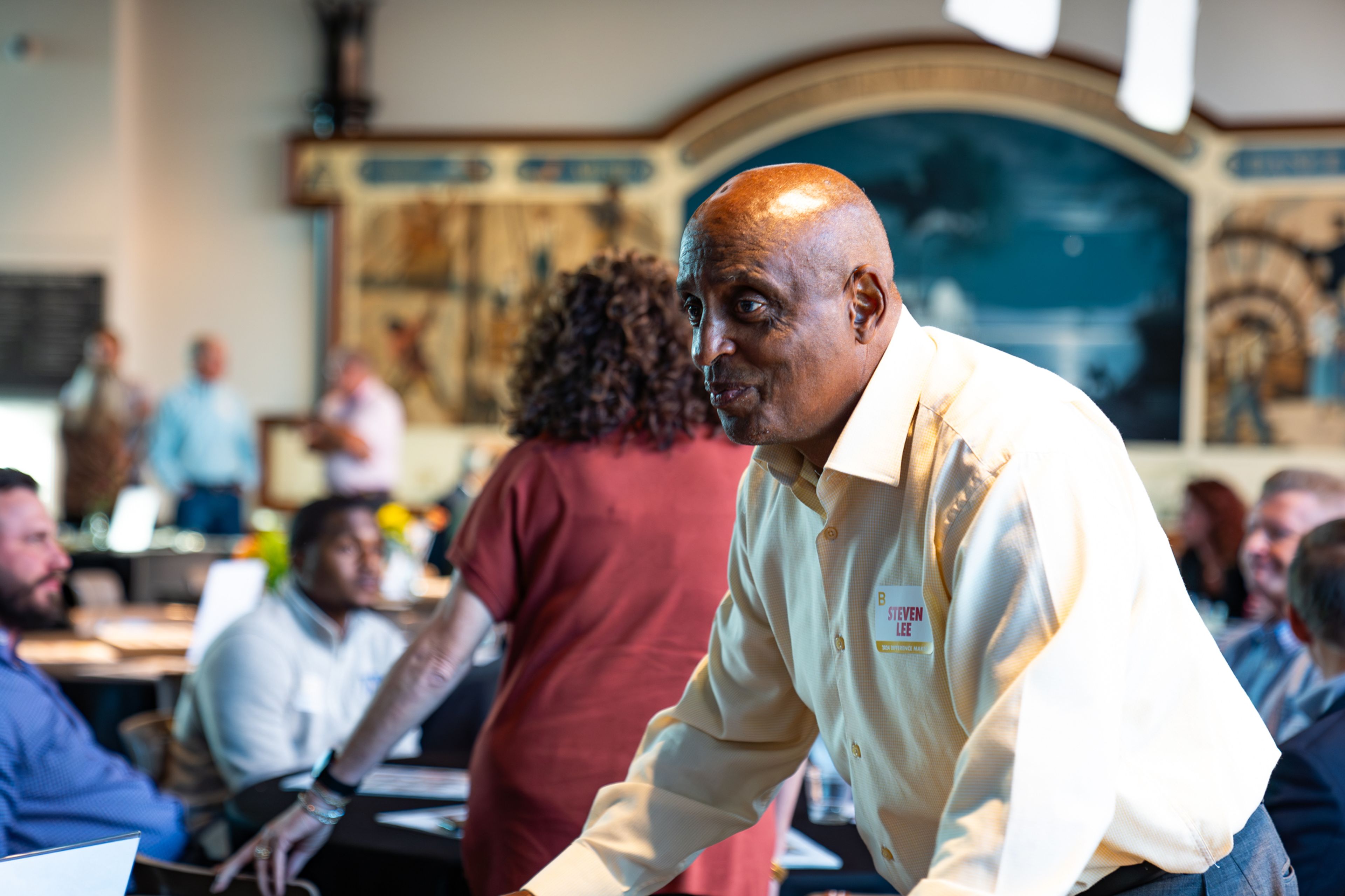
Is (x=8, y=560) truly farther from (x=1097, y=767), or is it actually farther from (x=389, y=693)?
(x=1097, y=767)

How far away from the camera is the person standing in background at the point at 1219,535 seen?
491cm

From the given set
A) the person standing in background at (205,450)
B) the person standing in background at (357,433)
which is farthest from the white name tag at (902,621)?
the person standing in background at (205,450)

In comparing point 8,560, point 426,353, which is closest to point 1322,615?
point 8,560

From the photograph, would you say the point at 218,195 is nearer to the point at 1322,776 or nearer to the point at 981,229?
the point at 981,229

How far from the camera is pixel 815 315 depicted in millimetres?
1140

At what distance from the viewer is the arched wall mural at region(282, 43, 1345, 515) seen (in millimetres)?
8266

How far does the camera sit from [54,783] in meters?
2.34

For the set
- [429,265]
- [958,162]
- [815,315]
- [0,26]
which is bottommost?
[815,315]

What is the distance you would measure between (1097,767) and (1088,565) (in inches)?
5.8

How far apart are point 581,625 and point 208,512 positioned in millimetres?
7245

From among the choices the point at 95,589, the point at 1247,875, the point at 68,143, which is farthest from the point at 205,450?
the point at 1247,875

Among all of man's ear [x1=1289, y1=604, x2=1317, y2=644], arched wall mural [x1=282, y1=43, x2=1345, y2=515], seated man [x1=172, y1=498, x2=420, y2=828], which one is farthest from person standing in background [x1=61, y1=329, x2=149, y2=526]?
man's ear [x1=1289, y1=604, x2=1317, y2=644]

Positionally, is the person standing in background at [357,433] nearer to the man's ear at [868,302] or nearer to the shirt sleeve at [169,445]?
the shirt sleeve at [169,445]

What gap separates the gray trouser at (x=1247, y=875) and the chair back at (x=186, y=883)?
1331 millimetres
